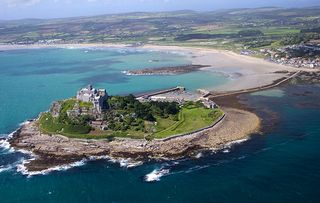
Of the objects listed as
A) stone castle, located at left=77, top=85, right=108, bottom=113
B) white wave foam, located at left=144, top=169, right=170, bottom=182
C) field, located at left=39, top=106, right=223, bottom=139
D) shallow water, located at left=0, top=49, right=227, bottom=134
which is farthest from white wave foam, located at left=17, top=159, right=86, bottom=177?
shallow water, located at left=0, top=49, right=227, bottom=134

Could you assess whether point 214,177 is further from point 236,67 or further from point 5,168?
point 236,67

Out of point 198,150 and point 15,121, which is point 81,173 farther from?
point 15,121

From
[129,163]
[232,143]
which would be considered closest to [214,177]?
[129,163]

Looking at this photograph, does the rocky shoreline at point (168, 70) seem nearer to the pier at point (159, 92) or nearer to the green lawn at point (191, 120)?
the pier at point (159, 92)

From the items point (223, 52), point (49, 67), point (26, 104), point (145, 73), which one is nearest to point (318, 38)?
→ point (223, 52)

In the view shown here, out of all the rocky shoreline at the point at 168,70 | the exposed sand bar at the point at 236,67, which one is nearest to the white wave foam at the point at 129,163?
the exposed sand bar at the point at 236,67

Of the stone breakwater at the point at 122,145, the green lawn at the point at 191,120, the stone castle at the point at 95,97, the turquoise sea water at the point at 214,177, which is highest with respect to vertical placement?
the stone castle at the point at 95,97
